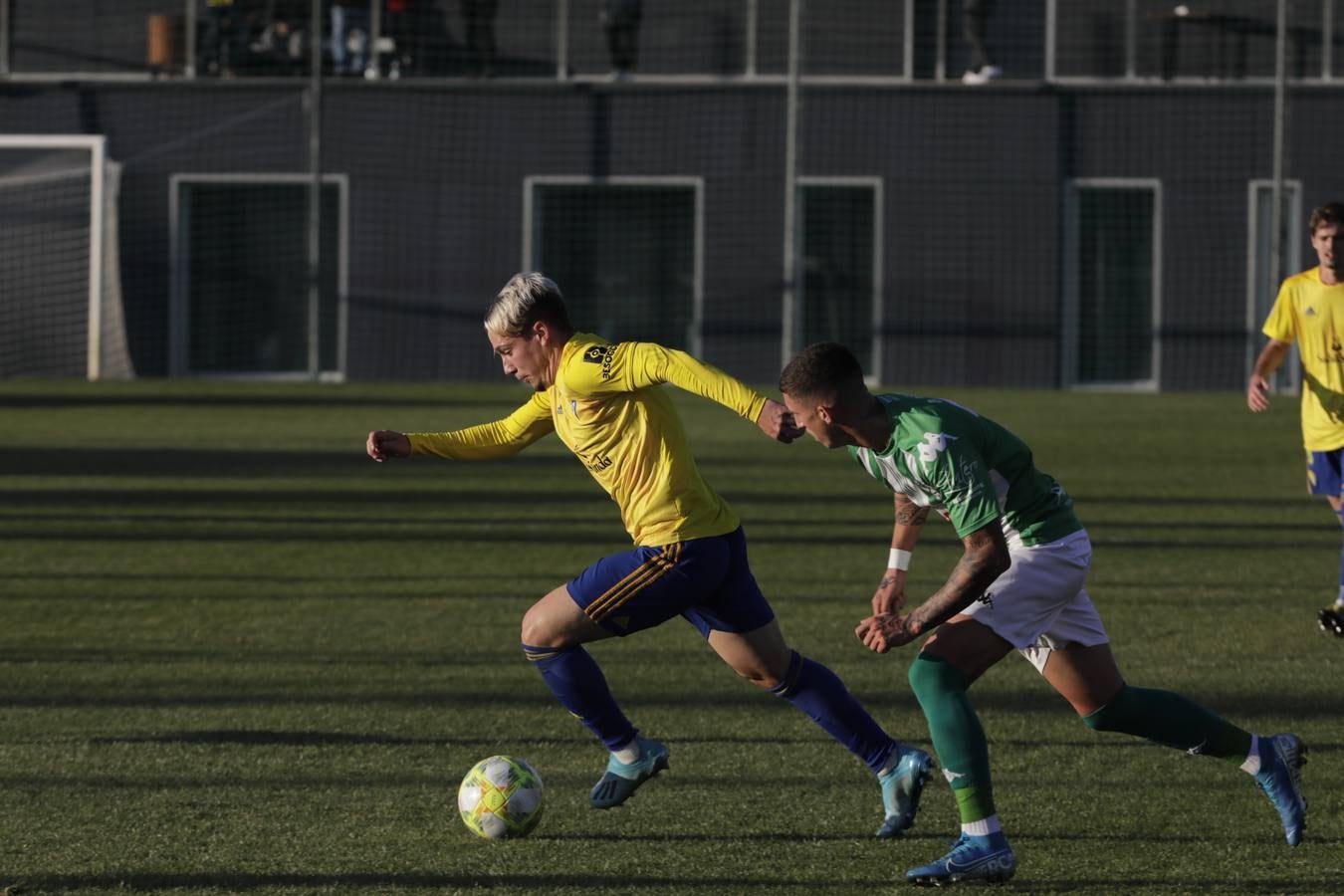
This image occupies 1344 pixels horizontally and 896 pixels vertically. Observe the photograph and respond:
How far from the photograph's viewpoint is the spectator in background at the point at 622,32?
27.2 meters

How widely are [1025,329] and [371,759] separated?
838 inches

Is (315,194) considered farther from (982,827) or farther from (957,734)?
(982,827)

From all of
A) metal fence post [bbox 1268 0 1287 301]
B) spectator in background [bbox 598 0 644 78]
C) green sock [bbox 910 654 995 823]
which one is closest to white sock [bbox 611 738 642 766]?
green sock [bbox 910 654 995 823]

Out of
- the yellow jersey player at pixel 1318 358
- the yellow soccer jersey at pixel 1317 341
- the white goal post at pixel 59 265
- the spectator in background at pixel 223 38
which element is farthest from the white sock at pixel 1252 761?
the spectator in background at pixel 223 38

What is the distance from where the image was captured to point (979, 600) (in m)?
5.04

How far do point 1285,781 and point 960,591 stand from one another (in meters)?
1.24

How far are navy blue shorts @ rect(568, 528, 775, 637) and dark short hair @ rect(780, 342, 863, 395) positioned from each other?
81 cm

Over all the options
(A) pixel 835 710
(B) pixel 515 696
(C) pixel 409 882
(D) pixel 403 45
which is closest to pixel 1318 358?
(B) pixel 515 696

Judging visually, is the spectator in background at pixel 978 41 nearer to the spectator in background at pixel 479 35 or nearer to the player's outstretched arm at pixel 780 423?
the spectator in background at pixel 479 35

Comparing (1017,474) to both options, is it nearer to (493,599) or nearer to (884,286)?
(493,599)

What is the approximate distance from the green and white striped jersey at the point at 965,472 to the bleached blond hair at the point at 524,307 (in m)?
0.97

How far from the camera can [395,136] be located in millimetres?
27109

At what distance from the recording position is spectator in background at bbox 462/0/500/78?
89.8 ft

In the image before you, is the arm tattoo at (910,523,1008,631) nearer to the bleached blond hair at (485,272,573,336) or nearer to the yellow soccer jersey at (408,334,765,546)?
the yellow soccer jersey at (408,334,765,546)
